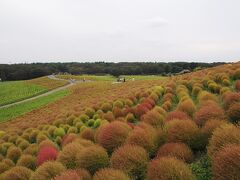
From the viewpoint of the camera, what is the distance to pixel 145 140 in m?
7.58

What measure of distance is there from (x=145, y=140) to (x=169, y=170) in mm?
2195

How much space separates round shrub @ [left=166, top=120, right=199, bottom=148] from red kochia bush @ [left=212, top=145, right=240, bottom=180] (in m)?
2.07

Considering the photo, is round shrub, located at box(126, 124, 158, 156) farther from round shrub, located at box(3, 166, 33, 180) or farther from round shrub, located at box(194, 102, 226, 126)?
round shrub, located at box(3, 166, 33, 180)

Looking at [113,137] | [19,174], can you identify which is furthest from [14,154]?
[113,137]

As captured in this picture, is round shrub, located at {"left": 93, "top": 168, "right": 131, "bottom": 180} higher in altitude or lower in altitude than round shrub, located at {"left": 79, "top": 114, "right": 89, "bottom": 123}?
higher

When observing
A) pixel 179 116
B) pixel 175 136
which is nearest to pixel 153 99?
pixel 179 116

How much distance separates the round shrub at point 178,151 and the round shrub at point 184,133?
44cm

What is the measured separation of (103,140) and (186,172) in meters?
3.55

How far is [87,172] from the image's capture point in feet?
22.5

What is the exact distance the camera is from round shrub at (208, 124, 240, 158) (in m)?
5.80

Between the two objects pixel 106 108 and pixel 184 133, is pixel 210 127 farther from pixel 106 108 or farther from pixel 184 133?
pixel 106 108

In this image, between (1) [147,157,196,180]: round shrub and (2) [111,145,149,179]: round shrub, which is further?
(2) [111,145,149,179]: round shrub

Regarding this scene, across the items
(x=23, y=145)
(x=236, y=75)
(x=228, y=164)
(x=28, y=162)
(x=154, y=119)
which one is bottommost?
(x=23, y=145)

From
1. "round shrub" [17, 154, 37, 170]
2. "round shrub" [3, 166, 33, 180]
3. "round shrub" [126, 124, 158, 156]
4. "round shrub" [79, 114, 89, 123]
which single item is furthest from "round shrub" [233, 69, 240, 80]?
"round shrub" [3, 166, 33, 180]
